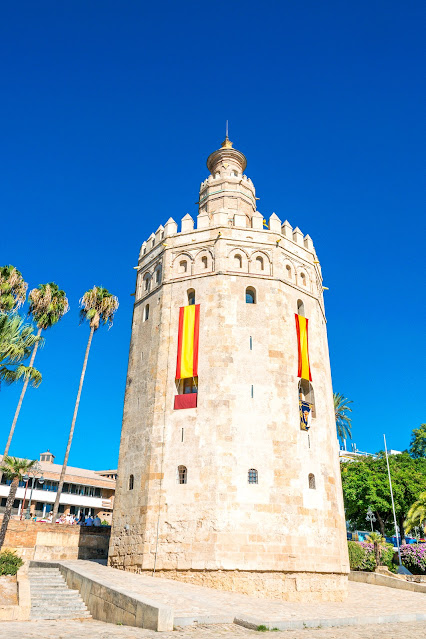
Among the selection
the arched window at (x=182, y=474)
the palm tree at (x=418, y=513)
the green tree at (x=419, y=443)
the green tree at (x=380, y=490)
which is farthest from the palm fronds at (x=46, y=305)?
the green tree at (x=419, y=443)

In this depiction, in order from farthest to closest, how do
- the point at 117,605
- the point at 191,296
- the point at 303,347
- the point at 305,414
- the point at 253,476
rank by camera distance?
1. the point at 191,296
2. the point at 303,347
3. the point at 305,414
4. the point at 253,476
5. the point at 117,605

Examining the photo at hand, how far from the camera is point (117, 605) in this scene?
41.7 feet

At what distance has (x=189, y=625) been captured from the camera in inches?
A: 433

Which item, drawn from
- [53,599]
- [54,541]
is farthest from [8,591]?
[54,541]

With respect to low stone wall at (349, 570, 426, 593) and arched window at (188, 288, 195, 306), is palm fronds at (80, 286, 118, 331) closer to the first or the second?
arched window at (188, 288, 195, 306)

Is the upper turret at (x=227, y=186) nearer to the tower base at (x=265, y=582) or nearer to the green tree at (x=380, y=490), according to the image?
the tower base at (x=265, y=582)

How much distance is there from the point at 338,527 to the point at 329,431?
13.6ft

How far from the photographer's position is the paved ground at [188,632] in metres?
10.1

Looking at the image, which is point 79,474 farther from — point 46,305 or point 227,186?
point 227,186

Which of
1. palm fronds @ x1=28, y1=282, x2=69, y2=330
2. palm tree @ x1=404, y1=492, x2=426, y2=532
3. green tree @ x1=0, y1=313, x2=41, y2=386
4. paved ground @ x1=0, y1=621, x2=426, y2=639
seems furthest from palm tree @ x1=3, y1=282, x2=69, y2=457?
palm tree @ x1=404, y1=492, x2=426, y2=532

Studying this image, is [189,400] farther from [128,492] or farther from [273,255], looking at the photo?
[273,255]

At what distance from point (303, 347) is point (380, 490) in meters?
24.4

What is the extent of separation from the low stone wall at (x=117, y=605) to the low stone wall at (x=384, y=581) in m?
16.7

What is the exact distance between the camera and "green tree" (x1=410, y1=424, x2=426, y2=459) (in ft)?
182
